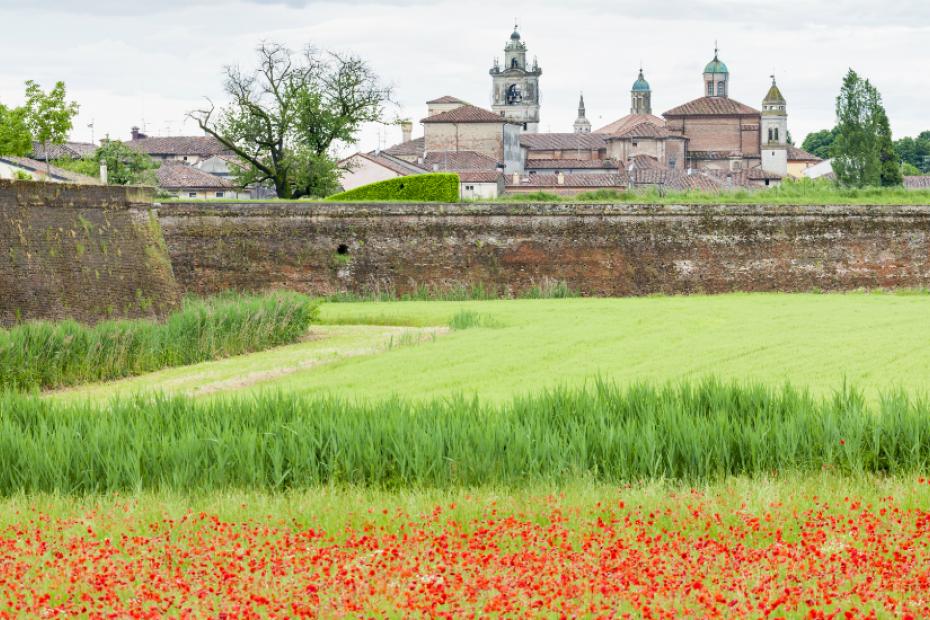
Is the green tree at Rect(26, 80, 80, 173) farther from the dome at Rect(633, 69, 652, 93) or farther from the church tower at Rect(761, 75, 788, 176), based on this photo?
the dome at Rect(633, 69, 652, 93)

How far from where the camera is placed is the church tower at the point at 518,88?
128 metres

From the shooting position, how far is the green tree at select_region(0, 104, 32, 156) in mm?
41750

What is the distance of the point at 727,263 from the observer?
30172 millimetres

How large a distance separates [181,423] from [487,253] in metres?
20.3

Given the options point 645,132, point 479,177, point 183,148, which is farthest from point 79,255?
point 183,148

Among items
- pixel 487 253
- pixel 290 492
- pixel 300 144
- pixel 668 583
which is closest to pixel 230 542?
pixel 290 492

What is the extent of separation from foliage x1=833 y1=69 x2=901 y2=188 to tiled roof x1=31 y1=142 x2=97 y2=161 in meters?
36.1

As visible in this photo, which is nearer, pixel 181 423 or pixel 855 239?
pixel 181 423

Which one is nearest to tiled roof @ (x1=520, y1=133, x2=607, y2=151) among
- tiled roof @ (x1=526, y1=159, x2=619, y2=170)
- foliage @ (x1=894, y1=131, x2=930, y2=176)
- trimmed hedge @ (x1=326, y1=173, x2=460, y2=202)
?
tiled roof @ (x1=526, y1=159, x2=619, y2=170)

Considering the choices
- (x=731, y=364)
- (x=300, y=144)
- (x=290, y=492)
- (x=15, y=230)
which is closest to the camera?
(x=290, y=492)

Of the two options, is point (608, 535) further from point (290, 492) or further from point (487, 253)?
point (487, 253)

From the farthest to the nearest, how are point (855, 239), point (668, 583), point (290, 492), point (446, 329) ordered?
point (855, 239)
point (446, 329)
point (290, 492)
point (668, 583)

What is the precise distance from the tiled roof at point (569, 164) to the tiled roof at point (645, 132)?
2188 millimetres

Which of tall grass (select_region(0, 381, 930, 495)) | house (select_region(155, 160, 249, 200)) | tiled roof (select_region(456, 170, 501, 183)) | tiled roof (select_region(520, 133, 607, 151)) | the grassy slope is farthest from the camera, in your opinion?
tiled roof (select_region(520, 133, 607, 151))
